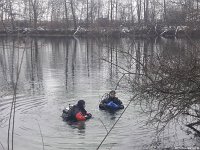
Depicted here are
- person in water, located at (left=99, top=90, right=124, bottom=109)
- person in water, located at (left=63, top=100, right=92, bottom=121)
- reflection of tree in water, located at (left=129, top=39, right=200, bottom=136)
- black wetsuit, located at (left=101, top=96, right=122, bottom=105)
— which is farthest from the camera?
black wetsuit, located at (left=101, top=96, right=122, bottom=105)

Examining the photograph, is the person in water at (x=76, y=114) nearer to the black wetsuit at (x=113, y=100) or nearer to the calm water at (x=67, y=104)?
the calm water at (x=67, y=104)

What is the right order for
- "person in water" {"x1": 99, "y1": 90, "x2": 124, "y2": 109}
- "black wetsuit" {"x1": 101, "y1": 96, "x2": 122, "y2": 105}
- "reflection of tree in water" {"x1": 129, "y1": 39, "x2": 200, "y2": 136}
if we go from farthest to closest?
"black wetsuit" {"x1": 101, "y1": 96, "x2": 122, "y2": 105} < "person in water" {"x1": 99, "y1": 90, "x2": 124, "y2": 109} < "reflection of tree in water" {"x1": 129, "y1": 39, "x2": 200, "y2": 136}

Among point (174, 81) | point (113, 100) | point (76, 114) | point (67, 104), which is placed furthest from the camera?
point (67, 104)

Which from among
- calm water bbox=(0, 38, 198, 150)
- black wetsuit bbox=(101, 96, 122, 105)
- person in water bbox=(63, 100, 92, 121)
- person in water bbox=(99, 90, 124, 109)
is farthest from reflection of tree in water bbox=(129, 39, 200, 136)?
black wetsuit bbox=(101, 96, 122, 105)

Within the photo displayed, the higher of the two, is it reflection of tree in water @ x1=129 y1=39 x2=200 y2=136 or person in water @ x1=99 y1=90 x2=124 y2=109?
reflection of tree in water @ x1=129 y1=39 x2=200 y2=136

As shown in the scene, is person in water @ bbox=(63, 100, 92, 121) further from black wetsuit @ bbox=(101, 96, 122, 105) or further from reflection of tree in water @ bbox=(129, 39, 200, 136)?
reflection of tree in water @ bbox=(129, 39, 200, 136)

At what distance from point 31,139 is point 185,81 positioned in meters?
5.46

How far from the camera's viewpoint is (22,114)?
44.2ft

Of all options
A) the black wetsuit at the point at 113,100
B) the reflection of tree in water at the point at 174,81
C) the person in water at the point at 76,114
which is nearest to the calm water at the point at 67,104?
the person in water at the point at 76,114

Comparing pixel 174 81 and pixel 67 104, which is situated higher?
pixel 174 81

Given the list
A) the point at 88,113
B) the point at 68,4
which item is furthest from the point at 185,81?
the point at 68,4

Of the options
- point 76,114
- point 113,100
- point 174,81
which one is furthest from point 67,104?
point 174,81

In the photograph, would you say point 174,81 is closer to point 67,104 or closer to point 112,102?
point 112,102

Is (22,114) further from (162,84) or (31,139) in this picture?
(162,84)
